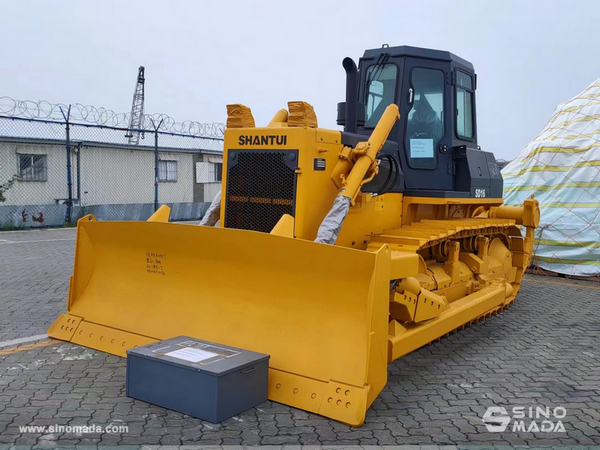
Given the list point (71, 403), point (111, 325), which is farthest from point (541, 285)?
point (71, 403)

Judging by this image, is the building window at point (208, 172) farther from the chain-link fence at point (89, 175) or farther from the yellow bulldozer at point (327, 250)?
the yellow bulldozer at point (327, 250)

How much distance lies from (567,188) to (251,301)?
872cm

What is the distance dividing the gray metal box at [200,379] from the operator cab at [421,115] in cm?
277

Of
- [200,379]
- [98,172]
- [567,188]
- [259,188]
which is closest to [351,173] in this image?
[259,188]

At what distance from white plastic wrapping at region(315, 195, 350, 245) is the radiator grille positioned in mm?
352

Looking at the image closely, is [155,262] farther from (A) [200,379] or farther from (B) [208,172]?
(B) [208,172]

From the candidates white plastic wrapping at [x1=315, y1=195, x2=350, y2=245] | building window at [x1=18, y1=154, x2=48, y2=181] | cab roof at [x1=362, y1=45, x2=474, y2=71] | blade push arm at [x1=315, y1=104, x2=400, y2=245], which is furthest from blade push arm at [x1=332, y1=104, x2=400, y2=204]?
building window at [x1=18, y1=154, x2=48, y2=181]

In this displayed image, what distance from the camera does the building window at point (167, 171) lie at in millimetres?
19844

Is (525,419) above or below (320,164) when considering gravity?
below

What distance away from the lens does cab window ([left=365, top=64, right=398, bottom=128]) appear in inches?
258

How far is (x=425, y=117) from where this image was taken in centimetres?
670

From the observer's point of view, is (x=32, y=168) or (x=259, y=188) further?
(x=32, y=168)

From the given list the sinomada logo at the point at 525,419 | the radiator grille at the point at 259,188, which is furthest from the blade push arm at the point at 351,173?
the sinomada logo at the point at 525,419

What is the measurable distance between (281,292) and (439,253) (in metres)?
2.99
